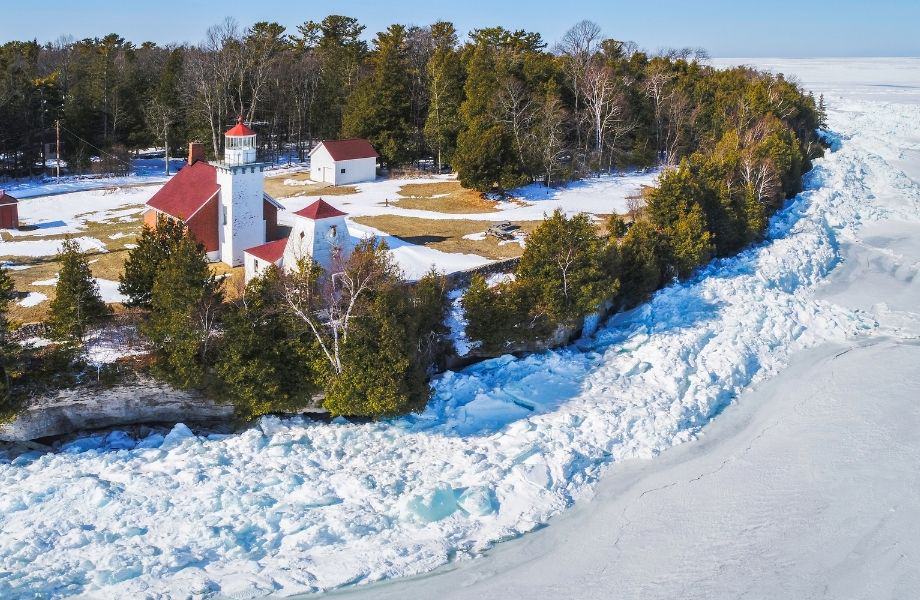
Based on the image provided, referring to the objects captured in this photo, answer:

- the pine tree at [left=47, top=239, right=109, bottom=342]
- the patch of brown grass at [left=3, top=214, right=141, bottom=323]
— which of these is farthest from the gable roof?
the pine tree at [left=47, top=239, right=109, bottom=342]

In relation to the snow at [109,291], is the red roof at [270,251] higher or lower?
higher

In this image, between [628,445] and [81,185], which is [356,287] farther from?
[81,185]

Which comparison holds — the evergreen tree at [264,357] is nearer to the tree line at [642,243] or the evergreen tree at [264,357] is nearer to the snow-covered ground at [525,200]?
the tree line at [642,243]

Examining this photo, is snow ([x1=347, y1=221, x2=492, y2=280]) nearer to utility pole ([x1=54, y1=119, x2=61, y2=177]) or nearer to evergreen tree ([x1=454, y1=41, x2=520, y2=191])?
evergreen tree ([x1=454, y1=41, x2=520, y2=191])

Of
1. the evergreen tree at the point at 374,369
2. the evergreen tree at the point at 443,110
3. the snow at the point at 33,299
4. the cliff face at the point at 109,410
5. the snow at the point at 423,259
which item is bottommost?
the cliff face at the point at 109,410

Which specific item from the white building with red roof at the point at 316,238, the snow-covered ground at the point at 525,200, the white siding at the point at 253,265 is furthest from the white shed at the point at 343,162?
the white building with red roof at the point at 316,238

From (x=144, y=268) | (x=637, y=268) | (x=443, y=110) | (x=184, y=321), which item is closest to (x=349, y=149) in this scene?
(x=443, y=110)
